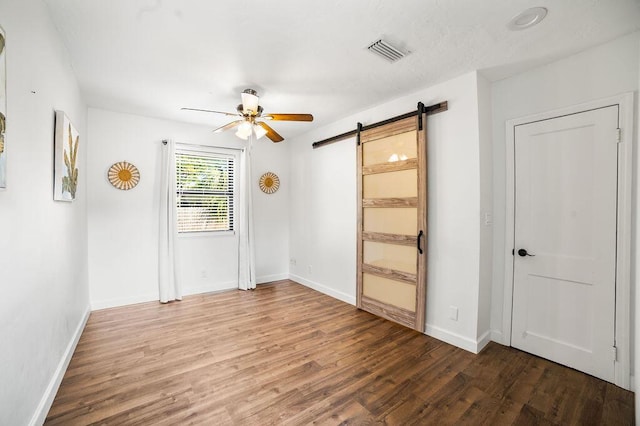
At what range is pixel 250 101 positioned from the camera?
2760 millimetres

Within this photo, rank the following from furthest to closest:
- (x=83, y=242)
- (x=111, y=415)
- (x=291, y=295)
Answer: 1. (x=291, y=295)
2. (x=83, y=242)
3. (x=111, y=415)

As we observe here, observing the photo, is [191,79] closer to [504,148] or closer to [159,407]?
[159,407]

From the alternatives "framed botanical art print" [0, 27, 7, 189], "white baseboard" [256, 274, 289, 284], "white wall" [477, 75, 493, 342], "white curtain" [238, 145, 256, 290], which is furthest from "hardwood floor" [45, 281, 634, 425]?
"white baseboard" [256, 274, 289, 284]

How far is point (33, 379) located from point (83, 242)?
2087 millimetres

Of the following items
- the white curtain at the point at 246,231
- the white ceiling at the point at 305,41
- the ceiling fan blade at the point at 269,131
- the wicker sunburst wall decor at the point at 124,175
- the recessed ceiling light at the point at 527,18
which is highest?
the white ceiling at the point at 305,41

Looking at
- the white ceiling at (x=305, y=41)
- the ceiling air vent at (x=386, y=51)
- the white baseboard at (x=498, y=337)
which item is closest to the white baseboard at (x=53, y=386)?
the white ceiling at (x=305, y=41)

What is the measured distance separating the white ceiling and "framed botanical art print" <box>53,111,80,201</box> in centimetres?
66

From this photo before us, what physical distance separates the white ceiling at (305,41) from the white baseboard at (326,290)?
2.72m

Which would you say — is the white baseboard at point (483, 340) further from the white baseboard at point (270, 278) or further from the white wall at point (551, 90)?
the white baseboard at point (270, 278)

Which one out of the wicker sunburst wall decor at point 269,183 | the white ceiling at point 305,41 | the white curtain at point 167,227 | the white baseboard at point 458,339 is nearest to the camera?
the white ceiling at point 305,41

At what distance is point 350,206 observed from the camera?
13.0ft

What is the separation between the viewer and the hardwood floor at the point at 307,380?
1.81 meters

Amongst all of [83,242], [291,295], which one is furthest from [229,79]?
[291,295]

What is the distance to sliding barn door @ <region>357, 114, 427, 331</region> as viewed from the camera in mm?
2994
